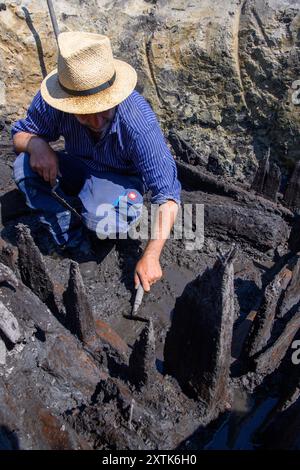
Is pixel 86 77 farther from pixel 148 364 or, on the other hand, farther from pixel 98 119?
pixel 148 364

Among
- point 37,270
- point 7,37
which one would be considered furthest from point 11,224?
point 7,37

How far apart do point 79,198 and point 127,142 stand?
0.87 meters

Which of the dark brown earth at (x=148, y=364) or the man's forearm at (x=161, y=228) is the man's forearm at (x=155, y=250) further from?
the dark brown earth at (x=148, y=364)

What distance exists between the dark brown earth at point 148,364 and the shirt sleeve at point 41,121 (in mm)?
1189

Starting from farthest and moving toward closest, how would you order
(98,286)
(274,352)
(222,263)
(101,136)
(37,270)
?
(98,286) < (101,136) < (37,270) < (274,352) < (222,263)

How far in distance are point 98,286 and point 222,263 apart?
2.05 m

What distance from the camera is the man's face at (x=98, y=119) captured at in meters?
3.58

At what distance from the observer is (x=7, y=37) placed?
6070mm

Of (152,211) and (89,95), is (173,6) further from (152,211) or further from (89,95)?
(89,95)

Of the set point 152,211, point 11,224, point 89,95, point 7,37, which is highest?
point 89,95

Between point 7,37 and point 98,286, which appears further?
point 7,37

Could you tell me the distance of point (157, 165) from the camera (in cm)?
367

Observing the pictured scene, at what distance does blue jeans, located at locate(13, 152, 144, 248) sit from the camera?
4.26 meters
